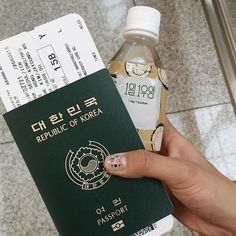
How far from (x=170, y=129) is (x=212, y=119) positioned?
0.43m

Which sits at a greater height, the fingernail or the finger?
the fingernail

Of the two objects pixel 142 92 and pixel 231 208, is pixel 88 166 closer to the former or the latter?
pixel 142 92

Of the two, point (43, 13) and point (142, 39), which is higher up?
point (43, 13)

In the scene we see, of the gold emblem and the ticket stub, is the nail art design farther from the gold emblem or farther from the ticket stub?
the ticket stub

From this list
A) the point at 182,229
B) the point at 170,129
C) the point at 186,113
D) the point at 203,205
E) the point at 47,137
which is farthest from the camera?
the point at 186,113

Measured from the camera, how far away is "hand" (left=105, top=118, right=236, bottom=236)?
55 cm

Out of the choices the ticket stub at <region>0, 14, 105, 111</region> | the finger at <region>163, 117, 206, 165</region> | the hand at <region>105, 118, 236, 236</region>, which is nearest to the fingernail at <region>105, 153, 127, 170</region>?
the hand at <region>105, 118, 236, 236</region>

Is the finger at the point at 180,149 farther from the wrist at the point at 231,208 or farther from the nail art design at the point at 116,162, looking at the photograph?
the nail art design at the point at 116,162

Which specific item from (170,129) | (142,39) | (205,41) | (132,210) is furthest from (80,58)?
(205,41)

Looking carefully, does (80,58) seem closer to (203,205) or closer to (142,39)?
(142,39)

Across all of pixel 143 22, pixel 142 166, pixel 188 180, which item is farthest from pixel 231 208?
pixel 143 22

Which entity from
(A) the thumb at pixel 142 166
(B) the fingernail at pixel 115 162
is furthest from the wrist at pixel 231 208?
(B) the fingernail at pixel 115 162

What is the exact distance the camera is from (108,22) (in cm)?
124

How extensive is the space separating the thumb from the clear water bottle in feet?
0.10
